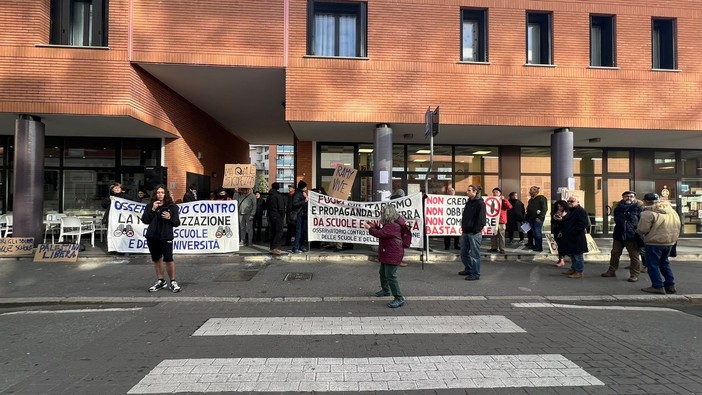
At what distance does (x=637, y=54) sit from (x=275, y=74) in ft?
35.0

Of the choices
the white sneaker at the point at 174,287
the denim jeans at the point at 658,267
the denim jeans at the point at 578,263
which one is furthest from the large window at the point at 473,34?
the white sneaker at the point at 174,287

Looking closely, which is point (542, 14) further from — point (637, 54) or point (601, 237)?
point (601, 237)

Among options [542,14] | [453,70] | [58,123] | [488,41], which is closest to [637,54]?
[542,14]

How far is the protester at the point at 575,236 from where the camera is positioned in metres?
8.18

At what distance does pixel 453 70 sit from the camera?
11266 millimetres

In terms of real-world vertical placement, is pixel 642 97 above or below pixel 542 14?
below

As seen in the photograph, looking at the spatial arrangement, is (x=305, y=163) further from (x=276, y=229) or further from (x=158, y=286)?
(x=158, y=286)

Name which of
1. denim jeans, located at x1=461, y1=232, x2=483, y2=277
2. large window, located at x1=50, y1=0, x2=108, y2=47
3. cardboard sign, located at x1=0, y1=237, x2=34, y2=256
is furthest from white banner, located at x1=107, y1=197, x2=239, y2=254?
denim jeans, located at x1=461, y1=232, x2=483, y2=277

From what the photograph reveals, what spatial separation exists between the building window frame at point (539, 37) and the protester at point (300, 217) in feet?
25.3

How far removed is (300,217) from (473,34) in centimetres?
751

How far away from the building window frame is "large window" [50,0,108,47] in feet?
39.4

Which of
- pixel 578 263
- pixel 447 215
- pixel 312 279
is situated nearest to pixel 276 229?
pixel 312 279

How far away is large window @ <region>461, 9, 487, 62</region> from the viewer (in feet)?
38.5

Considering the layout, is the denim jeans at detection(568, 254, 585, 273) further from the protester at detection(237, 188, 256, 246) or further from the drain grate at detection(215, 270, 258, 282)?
the protester at detection(237, 188, 256, 246)
